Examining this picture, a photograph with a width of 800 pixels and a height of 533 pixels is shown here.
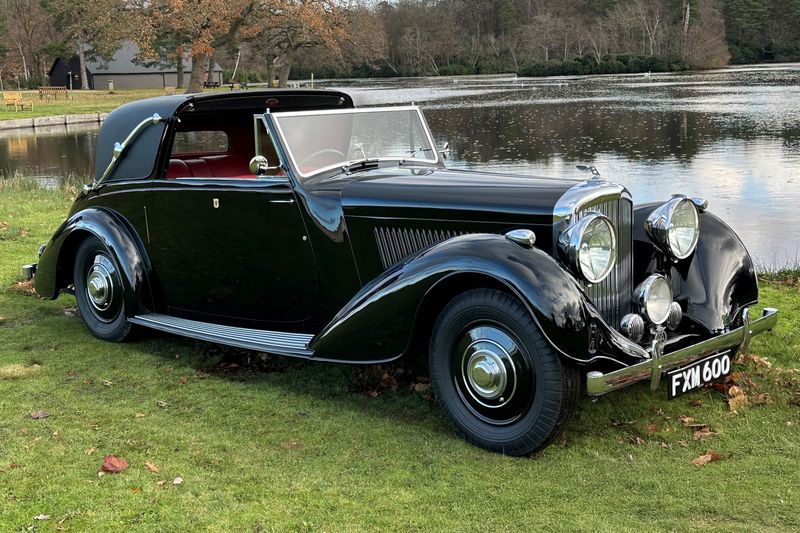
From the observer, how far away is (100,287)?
602cm

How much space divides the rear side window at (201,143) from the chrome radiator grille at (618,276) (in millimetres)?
3544

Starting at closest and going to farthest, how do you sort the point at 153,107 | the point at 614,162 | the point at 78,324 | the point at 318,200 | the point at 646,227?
the point at 646,227 < the point at 318,200 < the point at 153,107 < the point at 78,324 < the point at 614,162

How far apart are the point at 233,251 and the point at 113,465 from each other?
191cm

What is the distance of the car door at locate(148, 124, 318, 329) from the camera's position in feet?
16.5

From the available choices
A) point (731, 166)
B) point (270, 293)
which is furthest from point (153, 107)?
point (731, 166)

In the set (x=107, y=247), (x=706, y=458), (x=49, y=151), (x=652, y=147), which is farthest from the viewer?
(x=49, y=151)

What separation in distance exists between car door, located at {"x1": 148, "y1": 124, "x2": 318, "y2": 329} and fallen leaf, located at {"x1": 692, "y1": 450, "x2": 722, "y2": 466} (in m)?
2.50

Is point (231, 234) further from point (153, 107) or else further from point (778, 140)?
point (778, 140)

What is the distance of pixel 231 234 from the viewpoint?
17.4 ft

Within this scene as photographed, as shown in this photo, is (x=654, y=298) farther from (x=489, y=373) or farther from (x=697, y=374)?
(x=489, y=373)

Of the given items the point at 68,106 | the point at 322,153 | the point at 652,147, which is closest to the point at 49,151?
the point at 652,147

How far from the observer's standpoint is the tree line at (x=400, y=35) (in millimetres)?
43688

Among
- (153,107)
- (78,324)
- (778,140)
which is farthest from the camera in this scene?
(778,140)

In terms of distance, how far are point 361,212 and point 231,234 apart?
1.13 m
